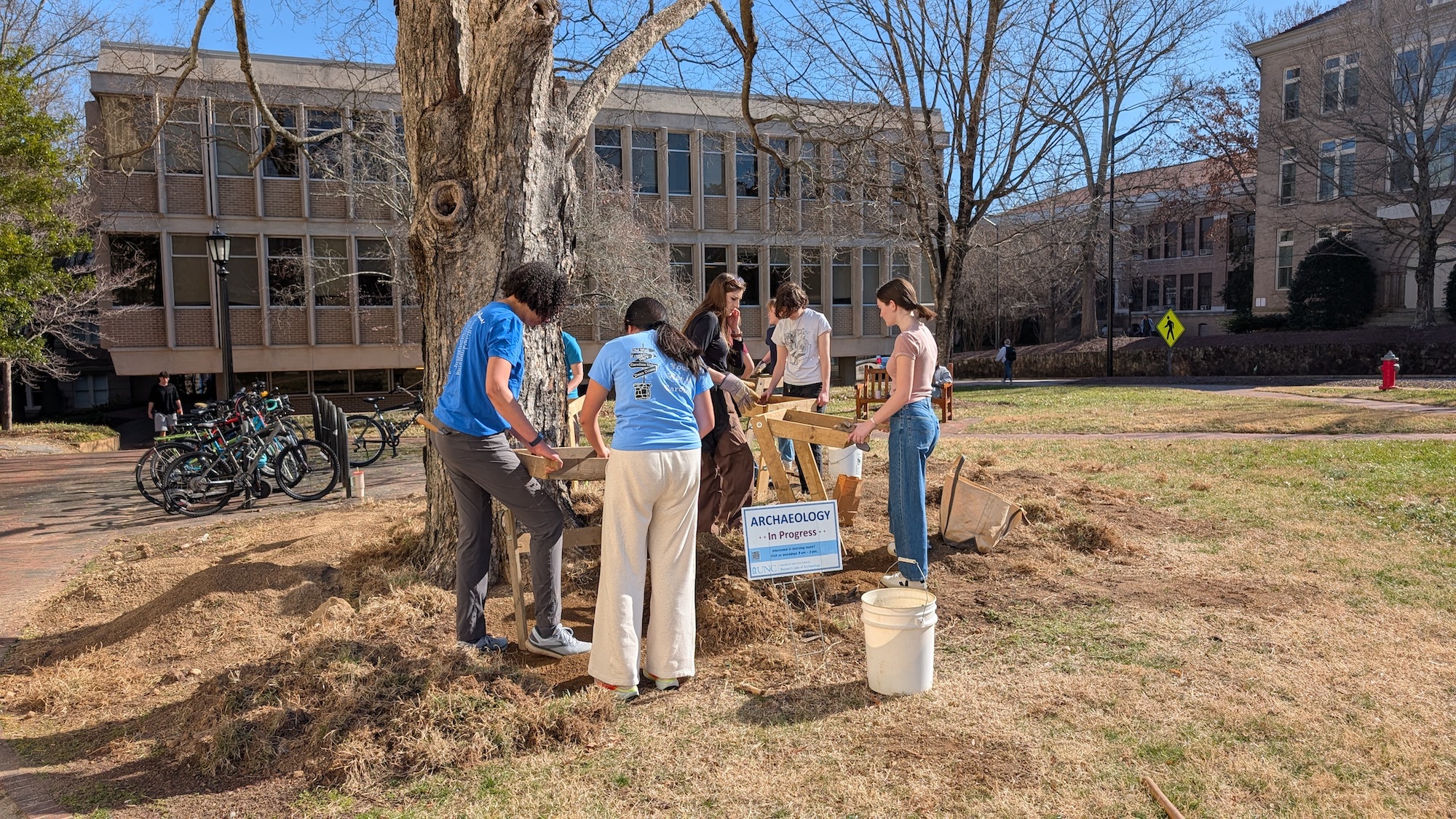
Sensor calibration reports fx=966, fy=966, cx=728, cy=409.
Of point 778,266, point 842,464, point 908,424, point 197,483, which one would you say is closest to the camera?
point 908,424

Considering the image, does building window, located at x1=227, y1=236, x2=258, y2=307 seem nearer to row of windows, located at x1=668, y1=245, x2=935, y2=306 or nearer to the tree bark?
row of windows, located at x1=668, y1=245, x2=935, y2=306

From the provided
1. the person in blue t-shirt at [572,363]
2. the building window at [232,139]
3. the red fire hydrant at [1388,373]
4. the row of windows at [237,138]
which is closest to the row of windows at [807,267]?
the row of windows at [237,138]

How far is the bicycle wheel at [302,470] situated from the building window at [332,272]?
1769 centimetres

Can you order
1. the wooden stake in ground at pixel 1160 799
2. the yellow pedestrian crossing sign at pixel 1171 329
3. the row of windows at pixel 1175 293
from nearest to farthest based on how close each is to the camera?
the wooden stake in ground at pixel 1160 799 < the yellow pedestrian crossing sign at pixel 1171 329 < the row of windows at pixel 1175 293

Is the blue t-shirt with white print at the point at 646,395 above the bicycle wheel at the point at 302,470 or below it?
above

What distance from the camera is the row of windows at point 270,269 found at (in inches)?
1044

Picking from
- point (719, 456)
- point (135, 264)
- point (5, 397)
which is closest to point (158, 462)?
point (719, 456)

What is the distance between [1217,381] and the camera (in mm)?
26578

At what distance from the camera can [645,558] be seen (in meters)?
4.23

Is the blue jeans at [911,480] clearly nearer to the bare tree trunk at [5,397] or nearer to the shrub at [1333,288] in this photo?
the bare tree trunk at [5,397]

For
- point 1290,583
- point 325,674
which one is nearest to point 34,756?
point 325,674

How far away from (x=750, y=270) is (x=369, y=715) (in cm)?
3148

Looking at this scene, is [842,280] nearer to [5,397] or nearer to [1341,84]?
[1341,84]

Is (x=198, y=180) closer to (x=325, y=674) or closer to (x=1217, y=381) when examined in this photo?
(x=325, y=674)
